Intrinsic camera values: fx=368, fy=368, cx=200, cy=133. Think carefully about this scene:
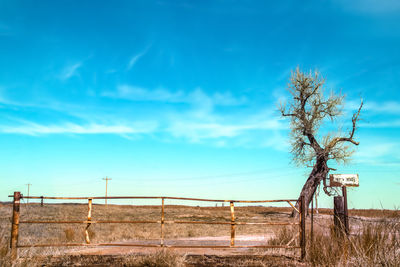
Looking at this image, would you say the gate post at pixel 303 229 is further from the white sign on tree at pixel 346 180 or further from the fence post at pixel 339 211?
the white sign on tree at pixel 346 180

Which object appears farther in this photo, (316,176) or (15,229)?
(316,176)

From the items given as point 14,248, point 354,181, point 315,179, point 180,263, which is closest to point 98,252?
point 14,248

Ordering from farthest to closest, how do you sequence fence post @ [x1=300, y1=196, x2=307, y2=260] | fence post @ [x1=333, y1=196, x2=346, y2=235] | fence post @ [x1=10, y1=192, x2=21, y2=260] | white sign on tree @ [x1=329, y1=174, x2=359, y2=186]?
1. white sign on tree @ [x1=329, y1=174, x2=359, y2=186]
2. fence post @ [x1=333, y1=196, x2=346, y2=235]
3. fence post @ [x1=300, y1=196, x2=307, y2=260]
4. fence post @ [x1=10, y1=192, x2=21, y2=260]

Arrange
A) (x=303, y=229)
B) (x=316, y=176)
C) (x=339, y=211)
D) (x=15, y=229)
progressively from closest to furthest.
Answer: (x=15, y=229) < (x=303, y=229) < (x=339, y=211) < (x=316, y=176)

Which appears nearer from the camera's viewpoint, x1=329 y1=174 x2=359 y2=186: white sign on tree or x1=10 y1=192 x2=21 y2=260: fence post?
x1=10 y1=192 x2=21 y2=260: fence post

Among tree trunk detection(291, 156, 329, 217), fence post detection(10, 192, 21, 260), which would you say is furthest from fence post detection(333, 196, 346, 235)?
tree trunk detection(291, 156, 329, 217)

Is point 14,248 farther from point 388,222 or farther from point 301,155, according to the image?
point 301,155

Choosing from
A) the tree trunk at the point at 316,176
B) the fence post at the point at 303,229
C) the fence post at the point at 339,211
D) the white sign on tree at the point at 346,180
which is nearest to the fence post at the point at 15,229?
the fence post at the point at 303,229

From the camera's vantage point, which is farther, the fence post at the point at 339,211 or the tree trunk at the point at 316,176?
the tree trunk at the point at 316,176

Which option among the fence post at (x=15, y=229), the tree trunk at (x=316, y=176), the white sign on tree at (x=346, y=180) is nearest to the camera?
the fence post at (x=15, y=229)

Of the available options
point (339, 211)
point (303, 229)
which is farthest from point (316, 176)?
point (303, 229)

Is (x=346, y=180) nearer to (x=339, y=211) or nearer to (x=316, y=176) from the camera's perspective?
(x=339, y=211)

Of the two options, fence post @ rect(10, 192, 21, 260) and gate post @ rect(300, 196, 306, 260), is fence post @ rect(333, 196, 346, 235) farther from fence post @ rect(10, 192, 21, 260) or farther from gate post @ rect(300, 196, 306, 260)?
fence post @ rect(10, 192, 21, 260)

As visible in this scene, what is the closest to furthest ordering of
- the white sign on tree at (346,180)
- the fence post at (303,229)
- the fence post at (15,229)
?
the fence post at (15,229) < the fence post at (303,229) < the white sign on tree at (346,180)
